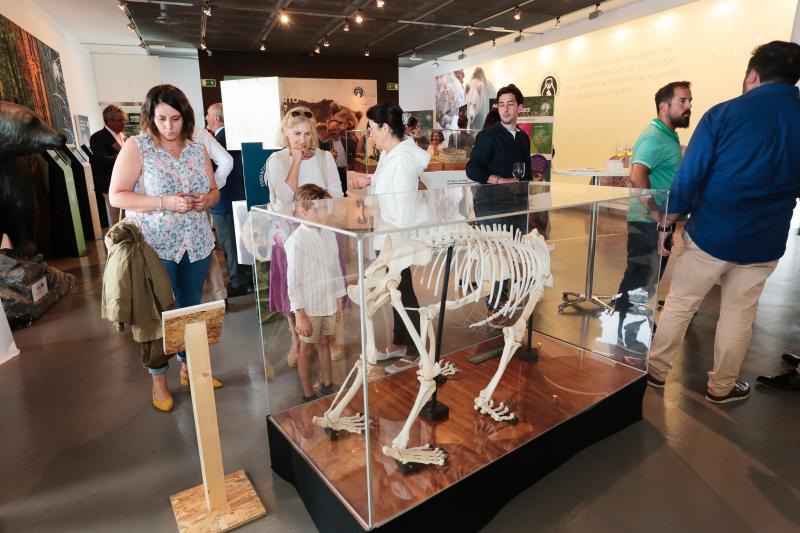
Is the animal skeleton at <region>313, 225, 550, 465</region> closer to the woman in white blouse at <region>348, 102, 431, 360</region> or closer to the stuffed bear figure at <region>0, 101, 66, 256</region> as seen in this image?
the woman in white blouse at <region>348, 102, 431, 360</region>

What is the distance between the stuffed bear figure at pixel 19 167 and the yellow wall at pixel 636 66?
321 inches

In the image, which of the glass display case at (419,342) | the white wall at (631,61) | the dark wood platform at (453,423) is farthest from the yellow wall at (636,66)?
the dark wood platform at (453,423)

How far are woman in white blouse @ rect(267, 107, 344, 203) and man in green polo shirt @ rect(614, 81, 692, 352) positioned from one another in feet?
6.27

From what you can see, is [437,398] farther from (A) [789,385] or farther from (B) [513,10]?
(B) [513,10]

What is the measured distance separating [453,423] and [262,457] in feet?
3.26

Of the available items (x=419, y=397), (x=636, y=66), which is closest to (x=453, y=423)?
(x=419, y=397)

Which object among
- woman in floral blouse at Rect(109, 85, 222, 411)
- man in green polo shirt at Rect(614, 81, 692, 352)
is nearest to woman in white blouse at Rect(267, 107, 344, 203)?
woman in floral blouse at Rect(109, 85, 222, 411)

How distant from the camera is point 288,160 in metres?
3.33

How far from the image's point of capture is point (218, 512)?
6.87 feet

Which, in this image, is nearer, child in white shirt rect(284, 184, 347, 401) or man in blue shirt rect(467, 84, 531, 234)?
child in white shirt rect(284, 184, 347, 401)

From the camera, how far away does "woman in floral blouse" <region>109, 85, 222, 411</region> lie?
2539 millimetres

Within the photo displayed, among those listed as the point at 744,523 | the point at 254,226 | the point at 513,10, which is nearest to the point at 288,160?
the point at 254,226

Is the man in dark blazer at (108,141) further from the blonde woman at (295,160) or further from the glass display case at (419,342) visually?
the glass display case at (419,342)

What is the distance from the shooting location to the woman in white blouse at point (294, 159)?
10.8ft
